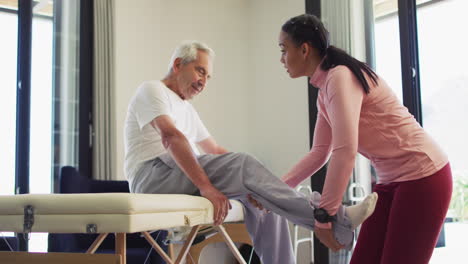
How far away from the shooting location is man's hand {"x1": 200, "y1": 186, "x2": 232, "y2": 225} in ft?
5.73

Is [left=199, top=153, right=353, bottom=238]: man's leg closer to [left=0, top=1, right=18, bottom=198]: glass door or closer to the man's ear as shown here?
the man's ear

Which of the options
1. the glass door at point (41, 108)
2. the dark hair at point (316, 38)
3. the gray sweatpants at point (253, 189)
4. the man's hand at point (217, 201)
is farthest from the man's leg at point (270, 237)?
the glass door at point (41, 108)

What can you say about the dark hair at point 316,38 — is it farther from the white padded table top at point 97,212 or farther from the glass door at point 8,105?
the glass door at point 8,105

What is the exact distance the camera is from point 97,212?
142 cm

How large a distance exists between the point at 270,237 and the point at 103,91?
248 cm

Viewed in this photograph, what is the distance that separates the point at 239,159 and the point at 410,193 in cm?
59

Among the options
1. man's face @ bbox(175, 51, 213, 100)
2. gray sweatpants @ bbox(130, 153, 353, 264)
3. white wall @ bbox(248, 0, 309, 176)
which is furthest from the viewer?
white wall @ bbox(248, 0, 309, 176)

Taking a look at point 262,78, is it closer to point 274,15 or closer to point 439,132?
point 274,15

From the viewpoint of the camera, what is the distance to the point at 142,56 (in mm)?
4285

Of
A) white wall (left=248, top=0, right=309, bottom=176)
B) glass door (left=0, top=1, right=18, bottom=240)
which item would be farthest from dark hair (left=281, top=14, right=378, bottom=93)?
glass door (left=0, top=1, right=18, bottom=240)

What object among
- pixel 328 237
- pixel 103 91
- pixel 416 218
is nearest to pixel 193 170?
pixel 328 237

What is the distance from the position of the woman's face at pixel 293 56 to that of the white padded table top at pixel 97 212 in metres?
0.52

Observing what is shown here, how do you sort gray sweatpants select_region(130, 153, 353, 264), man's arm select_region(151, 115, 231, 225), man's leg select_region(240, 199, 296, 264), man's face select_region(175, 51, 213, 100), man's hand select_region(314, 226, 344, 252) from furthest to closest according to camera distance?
man's face select_region(175, 51, 213, 100) < man's leg select_region(240, 199, 296, 264) < man's arm select_region(151, 115, 231, 225) < gray sweatpants select_region(130, 153, 353, 264) < man's hand select_region(314, 226, 344, 252)

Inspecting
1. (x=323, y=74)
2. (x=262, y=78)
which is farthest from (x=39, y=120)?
(x=323, y=74)
